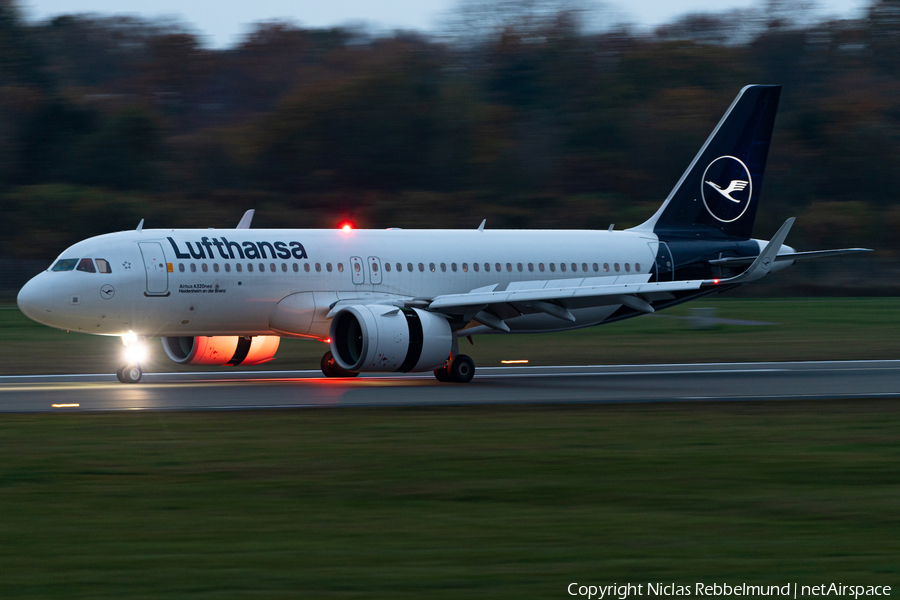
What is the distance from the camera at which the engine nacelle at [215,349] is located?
27734mm

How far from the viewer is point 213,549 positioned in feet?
32.8

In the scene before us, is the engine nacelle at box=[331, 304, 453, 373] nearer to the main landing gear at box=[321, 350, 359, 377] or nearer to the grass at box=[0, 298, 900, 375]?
the main landing gear at box=[321, 350, 359, 377]

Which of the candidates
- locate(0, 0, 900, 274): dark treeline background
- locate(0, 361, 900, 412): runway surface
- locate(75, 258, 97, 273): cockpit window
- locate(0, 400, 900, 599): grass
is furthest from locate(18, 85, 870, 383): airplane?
locate(0, 0, 900, 274): dark treeline background

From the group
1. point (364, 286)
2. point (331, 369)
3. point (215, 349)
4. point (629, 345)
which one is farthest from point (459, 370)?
point (629, 345)

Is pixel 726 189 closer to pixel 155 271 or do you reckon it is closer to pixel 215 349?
pixel 215 349

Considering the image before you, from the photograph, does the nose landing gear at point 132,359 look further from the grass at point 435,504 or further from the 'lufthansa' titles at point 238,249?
the grass at point 435,504

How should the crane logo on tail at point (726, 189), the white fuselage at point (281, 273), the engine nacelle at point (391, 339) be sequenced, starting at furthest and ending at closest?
the crane logo on tail at point (726, 189), the white fuselage at point (281, 273), the engine nacelle at point (391, 339)

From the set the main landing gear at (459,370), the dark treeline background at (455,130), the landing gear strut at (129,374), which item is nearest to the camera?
the landing gear strut at (129,374)

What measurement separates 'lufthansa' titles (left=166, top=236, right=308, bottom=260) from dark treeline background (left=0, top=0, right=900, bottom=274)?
44316 millimetres

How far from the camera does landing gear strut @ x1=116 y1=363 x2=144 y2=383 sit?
84.2 feet

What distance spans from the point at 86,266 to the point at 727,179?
1768 cm

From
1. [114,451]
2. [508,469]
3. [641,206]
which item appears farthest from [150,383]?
[641,206]

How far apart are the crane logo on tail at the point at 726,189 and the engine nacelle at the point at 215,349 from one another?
12978mm

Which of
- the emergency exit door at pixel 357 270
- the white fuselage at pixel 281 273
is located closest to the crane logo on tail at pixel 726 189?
the white fuselage at pixel 281 273
